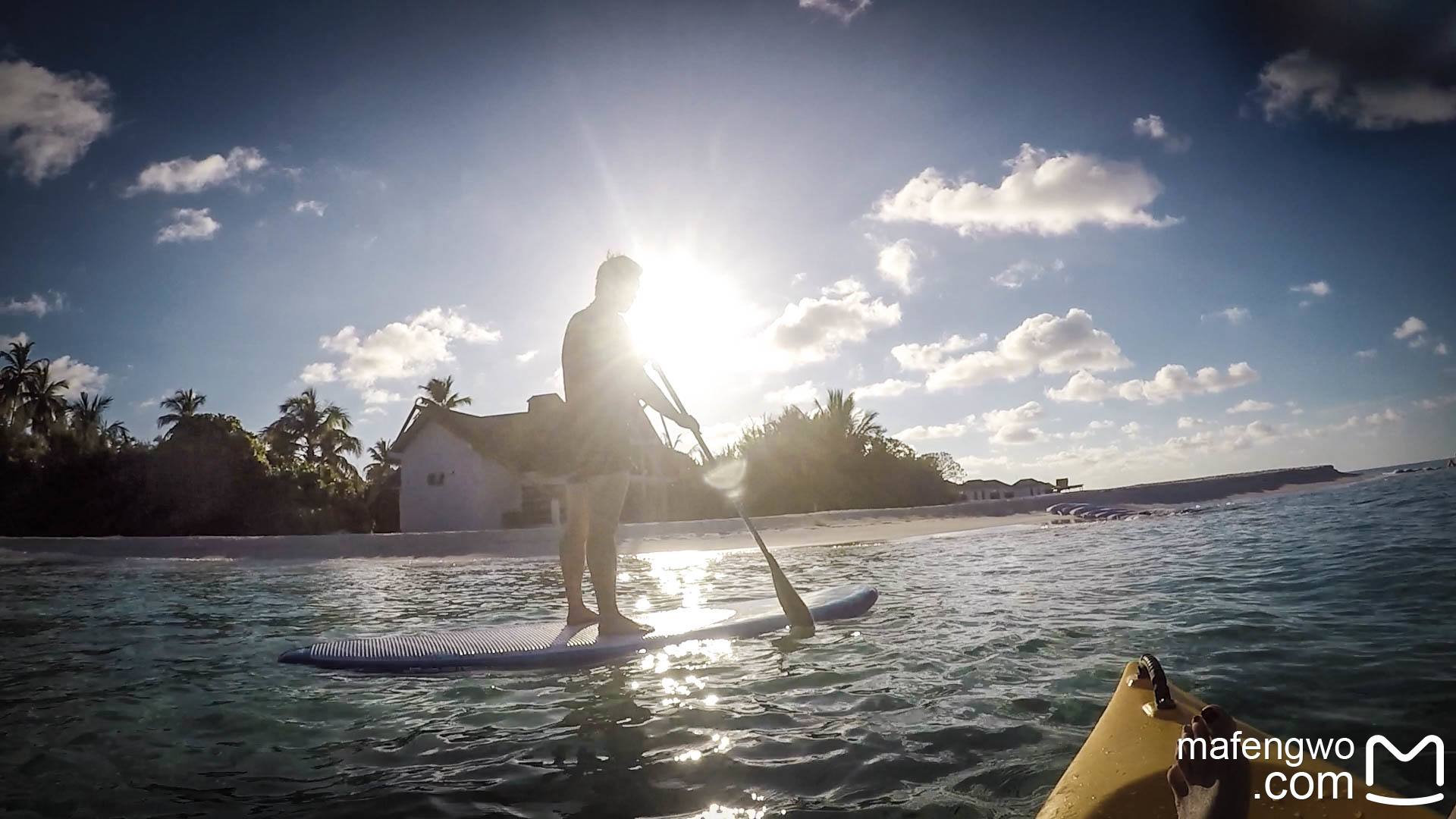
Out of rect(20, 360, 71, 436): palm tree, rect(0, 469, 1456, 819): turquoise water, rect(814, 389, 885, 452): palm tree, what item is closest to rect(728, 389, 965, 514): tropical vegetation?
rect(814, 389, 885, 452): palm tree

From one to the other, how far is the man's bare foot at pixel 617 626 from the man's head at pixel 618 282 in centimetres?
198

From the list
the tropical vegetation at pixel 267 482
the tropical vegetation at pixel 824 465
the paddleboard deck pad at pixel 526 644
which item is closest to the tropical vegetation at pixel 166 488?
the tropical vegetation at pixel 267 482

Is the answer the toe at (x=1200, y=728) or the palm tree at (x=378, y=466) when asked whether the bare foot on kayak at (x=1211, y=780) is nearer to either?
the toe at (x=1200, y=728)

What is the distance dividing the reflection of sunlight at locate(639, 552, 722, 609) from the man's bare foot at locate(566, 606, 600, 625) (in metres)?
1.20

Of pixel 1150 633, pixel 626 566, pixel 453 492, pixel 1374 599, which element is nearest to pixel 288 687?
pixel 1150 633

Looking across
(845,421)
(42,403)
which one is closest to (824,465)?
(845,421)

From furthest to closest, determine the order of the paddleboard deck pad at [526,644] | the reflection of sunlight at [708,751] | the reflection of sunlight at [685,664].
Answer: the paddleboard deck pad at [526,644], the reflection of sunlight at [685,664], the reflection of sunlight at [708,751]

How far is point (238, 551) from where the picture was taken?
1831 centimetres

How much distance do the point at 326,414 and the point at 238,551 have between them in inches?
1361

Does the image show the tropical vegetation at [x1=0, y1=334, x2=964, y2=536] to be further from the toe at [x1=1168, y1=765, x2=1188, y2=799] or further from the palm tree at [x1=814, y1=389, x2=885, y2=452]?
the toe at [x1=1168, y1=765, x2=1188, y2=799]

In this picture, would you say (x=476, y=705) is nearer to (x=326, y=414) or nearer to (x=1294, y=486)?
(x=1294, y=486)

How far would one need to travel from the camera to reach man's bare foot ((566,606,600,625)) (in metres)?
5.10

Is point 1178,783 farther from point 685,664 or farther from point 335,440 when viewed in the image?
point 335,440

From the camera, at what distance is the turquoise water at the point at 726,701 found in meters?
2.47
